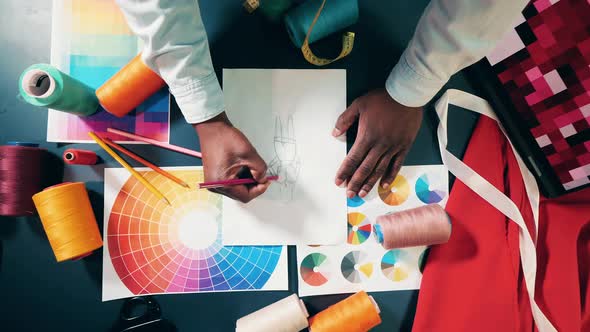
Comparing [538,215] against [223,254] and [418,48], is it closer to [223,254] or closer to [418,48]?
[418,48]

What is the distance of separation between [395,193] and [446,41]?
33 cm

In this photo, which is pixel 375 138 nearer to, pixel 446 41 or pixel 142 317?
pixel 446 41

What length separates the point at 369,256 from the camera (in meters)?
0.79

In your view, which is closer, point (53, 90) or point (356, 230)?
point (53, 90)

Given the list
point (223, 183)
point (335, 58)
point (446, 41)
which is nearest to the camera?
point (446, 41)

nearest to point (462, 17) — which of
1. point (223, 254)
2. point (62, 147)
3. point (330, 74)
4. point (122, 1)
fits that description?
point (330, 74)

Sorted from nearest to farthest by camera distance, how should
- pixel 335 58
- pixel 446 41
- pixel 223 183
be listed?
pixel 446 41
pixel 223 183
pixel 335 58

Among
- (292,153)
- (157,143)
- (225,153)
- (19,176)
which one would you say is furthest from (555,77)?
(19,176)

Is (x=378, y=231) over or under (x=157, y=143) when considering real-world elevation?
under

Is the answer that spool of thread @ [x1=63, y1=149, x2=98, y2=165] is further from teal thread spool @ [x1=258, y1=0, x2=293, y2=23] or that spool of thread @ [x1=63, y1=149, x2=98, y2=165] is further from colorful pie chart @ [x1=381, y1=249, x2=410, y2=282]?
colorful pie chart @ [x1=381, y1=249, x2=410, y2=282]

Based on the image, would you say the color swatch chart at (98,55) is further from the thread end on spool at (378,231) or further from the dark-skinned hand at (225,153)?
the thread end on spool at (378,231)

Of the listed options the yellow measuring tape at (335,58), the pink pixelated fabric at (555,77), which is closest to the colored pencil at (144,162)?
the yellow measuring tape at (335,58)

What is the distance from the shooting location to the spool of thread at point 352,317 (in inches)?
28.8

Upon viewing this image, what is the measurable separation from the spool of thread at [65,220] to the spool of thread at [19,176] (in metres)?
0.03
